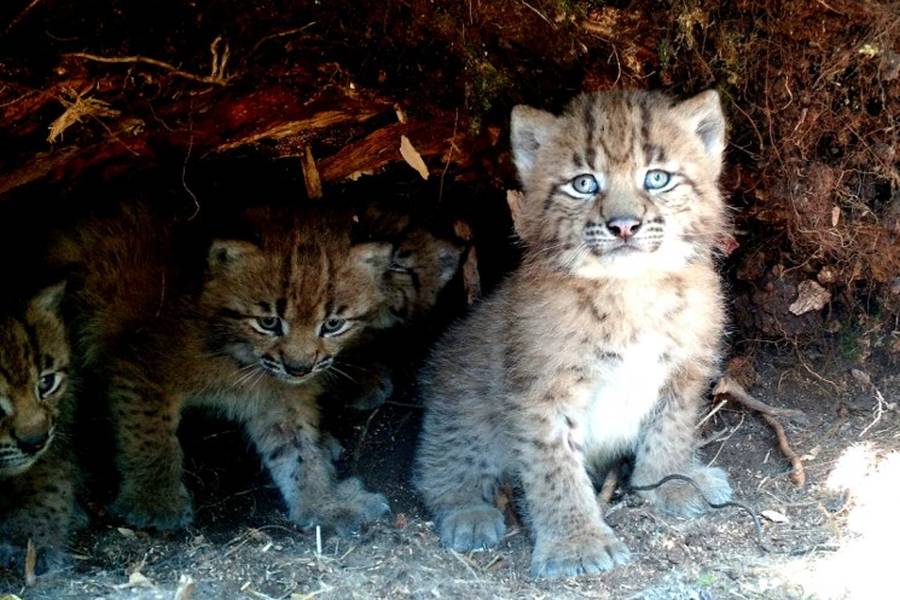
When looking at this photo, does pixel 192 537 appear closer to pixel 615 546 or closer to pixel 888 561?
pixel 615 546

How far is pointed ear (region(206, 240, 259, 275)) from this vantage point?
5.00 meters

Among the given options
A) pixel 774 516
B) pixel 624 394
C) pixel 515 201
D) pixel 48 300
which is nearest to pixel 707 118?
pixel 515 201

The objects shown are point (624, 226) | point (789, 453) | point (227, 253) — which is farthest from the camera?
point (227, 253)

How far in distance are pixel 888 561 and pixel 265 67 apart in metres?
3.06

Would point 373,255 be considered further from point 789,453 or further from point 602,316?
point 789,453

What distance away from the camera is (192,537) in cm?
473

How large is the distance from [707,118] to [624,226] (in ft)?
2.42

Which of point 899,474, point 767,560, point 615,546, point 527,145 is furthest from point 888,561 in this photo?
point 527,145

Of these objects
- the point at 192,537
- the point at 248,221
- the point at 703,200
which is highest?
the point at 703,200

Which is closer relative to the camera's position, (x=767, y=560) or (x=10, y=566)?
(x=767, y=560)

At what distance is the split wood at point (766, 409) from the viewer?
4.82m

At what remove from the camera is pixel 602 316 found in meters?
4.34

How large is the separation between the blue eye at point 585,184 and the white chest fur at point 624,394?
64 centimetres

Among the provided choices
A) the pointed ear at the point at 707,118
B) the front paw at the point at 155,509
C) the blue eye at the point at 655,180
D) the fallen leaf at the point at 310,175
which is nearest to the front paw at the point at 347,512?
the front paw at the point at 155,509
